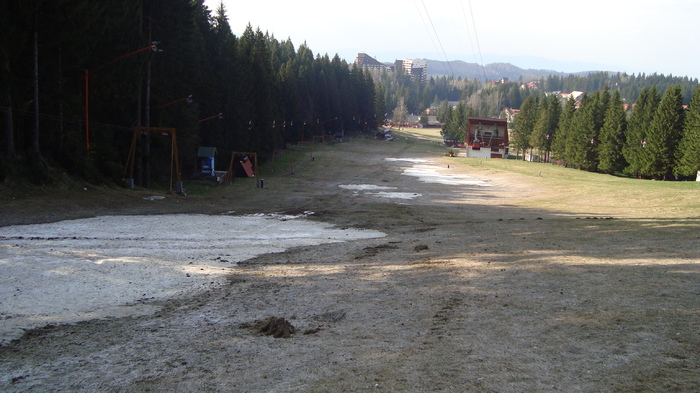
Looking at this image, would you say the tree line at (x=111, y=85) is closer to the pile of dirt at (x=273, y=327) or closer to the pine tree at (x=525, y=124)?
the pile of dirt at (x=273, y=327)

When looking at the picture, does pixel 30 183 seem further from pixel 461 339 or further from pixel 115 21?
pixel 461 339

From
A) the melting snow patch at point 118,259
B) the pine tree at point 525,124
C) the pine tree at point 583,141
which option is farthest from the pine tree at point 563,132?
the melting snow patch at point 118,259

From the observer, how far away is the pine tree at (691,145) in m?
54.8

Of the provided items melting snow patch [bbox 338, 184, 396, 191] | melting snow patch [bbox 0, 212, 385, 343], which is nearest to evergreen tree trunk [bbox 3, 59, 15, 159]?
melting snow patch [bbox 0, 212, 385, 343]

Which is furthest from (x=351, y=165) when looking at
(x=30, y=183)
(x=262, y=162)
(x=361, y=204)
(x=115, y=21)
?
(x=30, y=183)

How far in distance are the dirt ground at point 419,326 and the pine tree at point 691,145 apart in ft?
147

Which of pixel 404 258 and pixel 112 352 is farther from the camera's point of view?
pixel 404 258

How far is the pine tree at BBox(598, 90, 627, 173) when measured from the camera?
6838 centimetres

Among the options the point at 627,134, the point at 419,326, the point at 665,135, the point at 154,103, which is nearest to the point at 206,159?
the point at 154,103

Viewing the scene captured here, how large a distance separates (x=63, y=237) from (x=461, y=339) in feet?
44.0

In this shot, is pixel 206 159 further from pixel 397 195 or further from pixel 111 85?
pixel 397 195

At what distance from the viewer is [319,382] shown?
6488 mm

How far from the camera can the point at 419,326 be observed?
8781 millimetres

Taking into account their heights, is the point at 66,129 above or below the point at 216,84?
below
